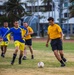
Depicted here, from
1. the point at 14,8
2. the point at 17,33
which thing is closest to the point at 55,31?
the point at 17,33

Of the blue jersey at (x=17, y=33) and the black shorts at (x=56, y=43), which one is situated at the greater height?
the blue jersey at (x=17, y=33)

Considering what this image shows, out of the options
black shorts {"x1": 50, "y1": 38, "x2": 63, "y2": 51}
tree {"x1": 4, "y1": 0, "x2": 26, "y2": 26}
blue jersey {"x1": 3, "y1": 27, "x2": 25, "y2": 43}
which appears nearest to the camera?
black shorts {"x1": 50, "y1": 38, "x2": 63, "y2": 51}

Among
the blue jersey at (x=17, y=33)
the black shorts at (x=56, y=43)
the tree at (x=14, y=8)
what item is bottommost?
the tree at (x=14, y=8)

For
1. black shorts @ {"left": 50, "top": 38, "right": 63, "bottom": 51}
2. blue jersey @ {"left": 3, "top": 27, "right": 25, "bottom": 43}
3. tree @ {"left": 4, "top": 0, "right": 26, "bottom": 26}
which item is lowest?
tree @ {"left": 4, "top": 0, "right": 26, "bottom": 26}

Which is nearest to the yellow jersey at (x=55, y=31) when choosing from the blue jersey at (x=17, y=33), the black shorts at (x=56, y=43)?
the black shorts at (x=56, y=43)

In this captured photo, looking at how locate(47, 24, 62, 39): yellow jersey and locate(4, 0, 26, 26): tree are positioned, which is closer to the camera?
locate(47, 24, 62, 39): yellow jersey

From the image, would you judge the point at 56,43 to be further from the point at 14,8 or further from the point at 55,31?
the point at 14,8

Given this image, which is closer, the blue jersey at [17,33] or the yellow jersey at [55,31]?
the yellow jersey at [55,31]

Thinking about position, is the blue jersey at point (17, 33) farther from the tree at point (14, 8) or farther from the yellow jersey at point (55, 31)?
the tree at point (14, 8)

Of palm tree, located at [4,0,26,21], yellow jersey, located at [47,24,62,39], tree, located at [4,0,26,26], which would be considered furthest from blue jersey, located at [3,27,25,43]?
palm tree, located at [4,0,26,21]

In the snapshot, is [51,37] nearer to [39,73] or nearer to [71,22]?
[39,73]

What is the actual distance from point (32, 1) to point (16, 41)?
62165mm

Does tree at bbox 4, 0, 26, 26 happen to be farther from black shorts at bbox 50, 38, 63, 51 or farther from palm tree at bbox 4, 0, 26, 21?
black shorts at bbox 50, 38, 63, 51

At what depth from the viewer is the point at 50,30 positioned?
1385cm
